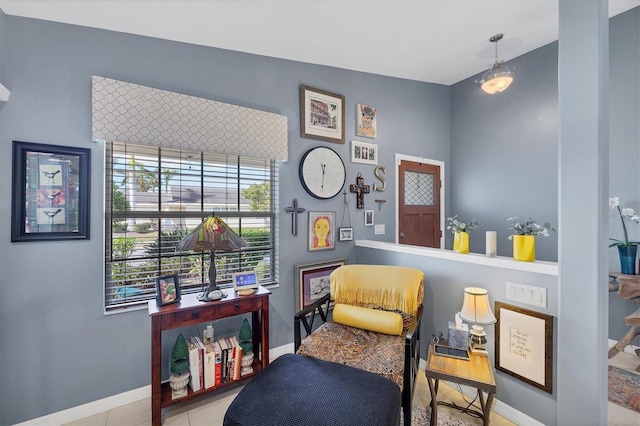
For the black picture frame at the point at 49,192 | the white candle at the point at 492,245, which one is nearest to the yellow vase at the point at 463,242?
the white candle at the point at 492,245

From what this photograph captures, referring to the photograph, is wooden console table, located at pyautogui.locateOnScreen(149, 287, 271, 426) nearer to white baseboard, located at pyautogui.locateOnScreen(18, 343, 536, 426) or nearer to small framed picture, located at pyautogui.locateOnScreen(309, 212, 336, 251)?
white baseboard, located at pyautogui.locateOnScreen(18, 343, 536, 426)

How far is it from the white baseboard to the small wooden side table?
387 mm

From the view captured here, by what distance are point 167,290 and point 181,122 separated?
1268mm

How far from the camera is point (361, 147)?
3.18 meters

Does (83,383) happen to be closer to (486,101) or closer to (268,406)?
(268,406)

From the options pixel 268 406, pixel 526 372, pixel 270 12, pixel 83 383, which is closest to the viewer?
pixel 268 406

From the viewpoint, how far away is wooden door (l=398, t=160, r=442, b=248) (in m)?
3.58

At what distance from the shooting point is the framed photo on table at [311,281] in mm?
2707

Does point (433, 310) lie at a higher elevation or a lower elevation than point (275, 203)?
lower

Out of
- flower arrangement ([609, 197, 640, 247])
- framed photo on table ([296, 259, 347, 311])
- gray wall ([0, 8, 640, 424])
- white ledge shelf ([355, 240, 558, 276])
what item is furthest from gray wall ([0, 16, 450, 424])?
flower arrangement ([609, 197, 640, 247])

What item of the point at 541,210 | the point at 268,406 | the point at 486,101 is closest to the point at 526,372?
the point at 268,406

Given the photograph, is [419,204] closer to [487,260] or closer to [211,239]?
[487,260]

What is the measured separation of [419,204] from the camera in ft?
12.5

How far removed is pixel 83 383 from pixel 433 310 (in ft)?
8.78
